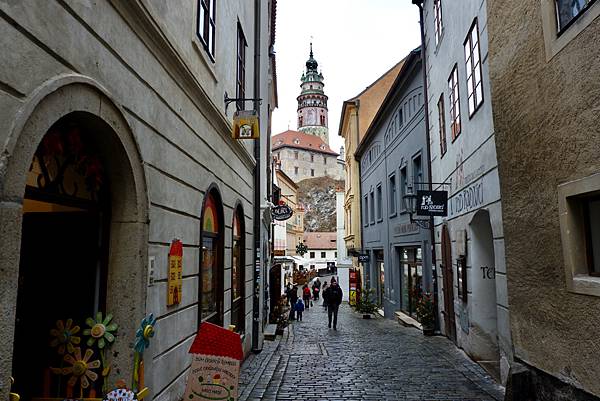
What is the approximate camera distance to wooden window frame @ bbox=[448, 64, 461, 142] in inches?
404

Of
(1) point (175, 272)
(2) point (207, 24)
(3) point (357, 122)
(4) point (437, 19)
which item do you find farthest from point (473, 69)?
(3) point (357, 122)

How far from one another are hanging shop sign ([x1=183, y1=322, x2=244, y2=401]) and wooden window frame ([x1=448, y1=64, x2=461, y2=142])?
303 inches

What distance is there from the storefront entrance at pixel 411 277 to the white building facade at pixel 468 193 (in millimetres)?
2910

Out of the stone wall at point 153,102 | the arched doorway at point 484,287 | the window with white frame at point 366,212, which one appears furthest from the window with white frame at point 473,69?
the window with white frame at point 366,212

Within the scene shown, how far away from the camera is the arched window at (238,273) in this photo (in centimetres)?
903

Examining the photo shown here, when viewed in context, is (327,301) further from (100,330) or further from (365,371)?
(100,330)

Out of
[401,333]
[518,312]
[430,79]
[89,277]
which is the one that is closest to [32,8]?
[89,277]

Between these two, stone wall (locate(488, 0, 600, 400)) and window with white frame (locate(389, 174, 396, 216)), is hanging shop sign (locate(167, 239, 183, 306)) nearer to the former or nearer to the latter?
stone wall (locate(488, 0, 600, 400))

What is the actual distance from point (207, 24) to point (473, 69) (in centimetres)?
485

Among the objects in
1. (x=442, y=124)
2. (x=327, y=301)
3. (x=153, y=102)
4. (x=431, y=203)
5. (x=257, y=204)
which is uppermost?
(x=442, y=124)

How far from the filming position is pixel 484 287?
9.23 meters

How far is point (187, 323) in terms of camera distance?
221 inches

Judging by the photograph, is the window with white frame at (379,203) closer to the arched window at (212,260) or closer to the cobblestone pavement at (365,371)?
the cobblestone pavement at (365,371)

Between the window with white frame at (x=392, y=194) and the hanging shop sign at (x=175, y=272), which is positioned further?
the window with white frame at (x=392, y=194)
